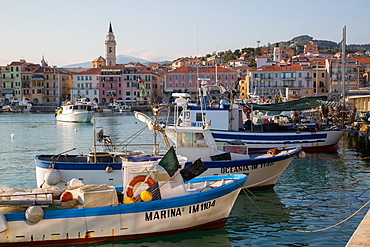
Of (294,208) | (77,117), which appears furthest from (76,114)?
(294,208)

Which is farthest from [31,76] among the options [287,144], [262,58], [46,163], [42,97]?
[46,163]

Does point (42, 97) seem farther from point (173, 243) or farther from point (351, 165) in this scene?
point (173, 243)

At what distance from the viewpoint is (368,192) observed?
16203mm

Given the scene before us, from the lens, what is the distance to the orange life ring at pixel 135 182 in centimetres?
1162

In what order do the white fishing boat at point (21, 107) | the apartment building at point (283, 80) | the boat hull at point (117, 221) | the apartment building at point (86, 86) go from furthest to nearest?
1. the apartment building at point (86, 86)
2. the white fishing boat at point (21, 107)
3. the apartment building at point (283, 80)
4. the boat hull at point (117, 221)

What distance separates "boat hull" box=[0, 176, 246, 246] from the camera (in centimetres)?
1032

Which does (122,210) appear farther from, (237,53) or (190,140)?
(237,53)

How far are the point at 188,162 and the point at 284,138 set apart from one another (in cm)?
1280

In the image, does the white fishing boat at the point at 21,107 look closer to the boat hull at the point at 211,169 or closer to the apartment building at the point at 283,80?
the apartment building at the point at 283,80

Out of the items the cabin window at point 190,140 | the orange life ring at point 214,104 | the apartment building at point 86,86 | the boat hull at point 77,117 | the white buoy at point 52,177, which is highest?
the apartment building at point 86,86

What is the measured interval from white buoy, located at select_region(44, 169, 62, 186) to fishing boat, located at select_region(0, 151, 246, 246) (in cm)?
253

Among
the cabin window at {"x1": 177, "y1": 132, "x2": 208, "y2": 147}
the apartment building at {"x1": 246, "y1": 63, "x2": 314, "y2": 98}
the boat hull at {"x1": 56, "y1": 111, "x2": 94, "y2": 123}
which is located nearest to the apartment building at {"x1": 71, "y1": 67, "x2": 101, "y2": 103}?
the apartment building at {"x1": 246, "y1": 63, "x2": 314, "y2": 98}

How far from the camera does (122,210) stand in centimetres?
1073

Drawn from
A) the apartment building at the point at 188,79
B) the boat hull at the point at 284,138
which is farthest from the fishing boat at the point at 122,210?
the apartment building at the point at 188,79
